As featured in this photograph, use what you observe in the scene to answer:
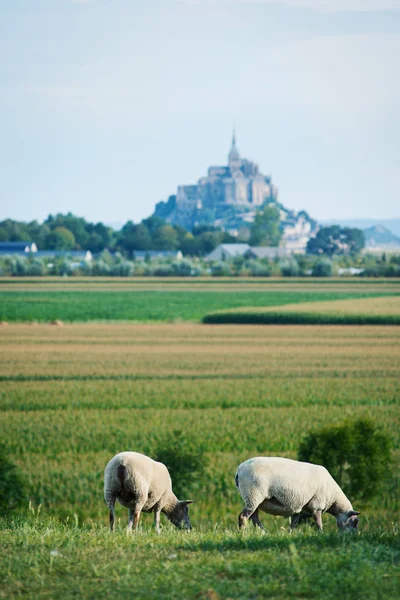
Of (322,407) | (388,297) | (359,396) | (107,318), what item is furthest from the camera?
(107,318)

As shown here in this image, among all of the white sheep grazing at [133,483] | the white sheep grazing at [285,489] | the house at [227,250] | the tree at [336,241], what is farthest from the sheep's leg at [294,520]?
the tree at [336,241]

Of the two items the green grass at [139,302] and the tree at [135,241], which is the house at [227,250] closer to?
the tree at [135,241]

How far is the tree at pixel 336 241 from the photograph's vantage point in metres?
113

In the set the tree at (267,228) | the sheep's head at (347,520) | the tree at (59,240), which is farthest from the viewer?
the tree at (267,228)

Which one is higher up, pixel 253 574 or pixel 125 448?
pixel 253 574

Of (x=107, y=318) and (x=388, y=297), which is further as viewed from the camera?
(x=107, y=318)

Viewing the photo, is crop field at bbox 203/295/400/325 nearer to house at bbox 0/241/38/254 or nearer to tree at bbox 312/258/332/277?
tree at bbox 312/258/332/277

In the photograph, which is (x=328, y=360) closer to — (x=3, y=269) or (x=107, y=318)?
(x=107, y=318)

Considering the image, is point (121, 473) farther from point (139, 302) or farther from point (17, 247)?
point (17, 247)

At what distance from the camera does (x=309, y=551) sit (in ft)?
16.3

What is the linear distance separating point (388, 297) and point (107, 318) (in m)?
11.4

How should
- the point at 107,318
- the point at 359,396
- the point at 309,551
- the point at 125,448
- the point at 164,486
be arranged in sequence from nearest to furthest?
the point at 309,551, the point at 164,486, the point at 125,448, the point at 359,396, the point at 107,318

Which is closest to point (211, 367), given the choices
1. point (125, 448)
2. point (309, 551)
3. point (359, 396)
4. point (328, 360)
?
point (328, 360)

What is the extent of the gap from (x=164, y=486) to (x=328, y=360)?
20.5m
